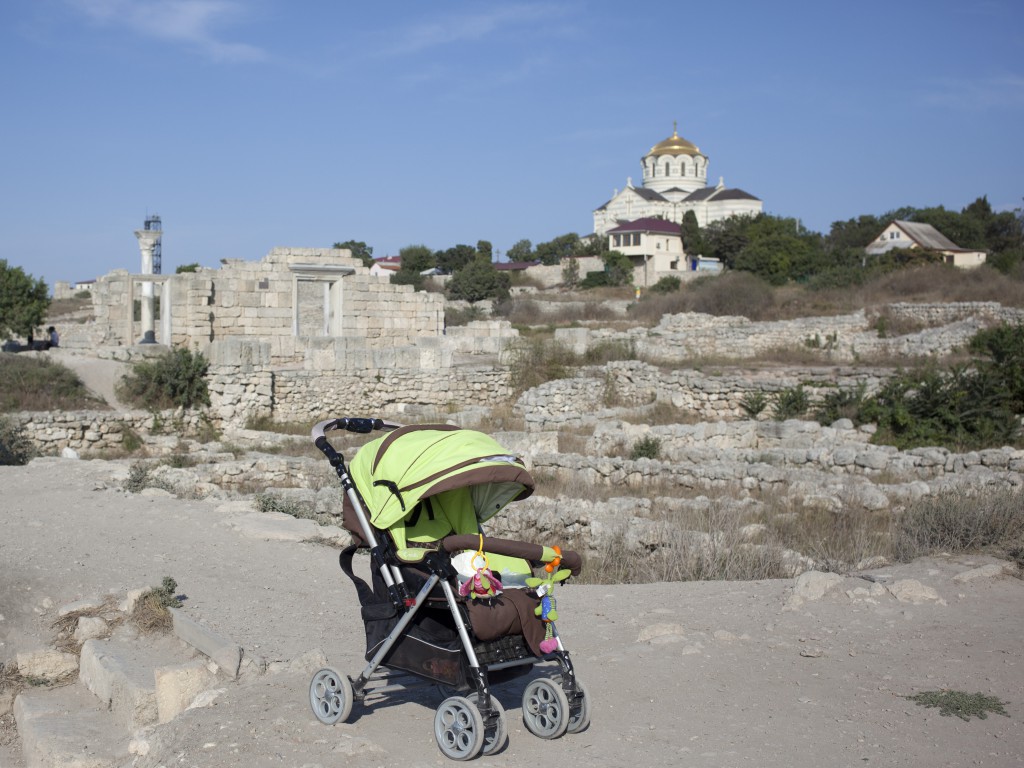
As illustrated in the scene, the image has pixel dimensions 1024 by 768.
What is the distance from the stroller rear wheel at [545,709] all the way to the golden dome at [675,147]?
93840mm

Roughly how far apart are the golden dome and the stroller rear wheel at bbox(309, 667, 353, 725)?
93865 mm

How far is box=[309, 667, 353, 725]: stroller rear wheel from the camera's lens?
395cm

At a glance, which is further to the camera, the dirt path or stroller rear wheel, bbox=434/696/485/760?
the dirt path

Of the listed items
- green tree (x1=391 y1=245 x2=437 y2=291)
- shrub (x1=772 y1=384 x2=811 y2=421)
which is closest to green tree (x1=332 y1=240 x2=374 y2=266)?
green tree (x1=391 y1=245 x2=437 y2=291)

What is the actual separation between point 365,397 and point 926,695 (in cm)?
1500

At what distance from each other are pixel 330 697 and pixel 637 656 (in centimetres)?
169

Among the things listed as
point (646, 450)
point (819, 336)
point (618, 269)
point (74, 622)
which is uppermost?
point (618, 269)

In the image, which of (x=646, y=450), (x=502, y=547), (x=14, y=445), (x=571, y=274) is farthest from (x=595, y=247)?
(x=502, y=547)

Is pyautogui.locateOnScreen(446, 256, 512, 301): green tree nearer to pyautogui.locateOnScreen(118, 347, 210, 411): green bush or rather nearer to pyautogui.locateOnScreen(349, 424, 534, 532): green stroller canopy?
pyautogui.locateOnScreen(118, 347, 210, 411): green bush

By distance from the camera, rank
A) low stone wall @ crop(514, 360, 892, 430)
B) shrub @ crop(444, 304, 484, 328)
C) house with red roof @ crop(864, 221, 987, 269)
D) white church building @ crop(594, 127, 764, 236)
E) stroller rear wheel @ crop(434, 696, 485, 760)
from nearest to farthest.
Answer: stroller rear wheel @ crop(434, 696, 485, 760) < low stone wall @ crop(514, 360, 892, 430) < shrub @ crop(444, 304, 484, 328) < house with red roof @ crop(864, 221, 987, 269) < white church building @ crop(594, 127, 764, 236)

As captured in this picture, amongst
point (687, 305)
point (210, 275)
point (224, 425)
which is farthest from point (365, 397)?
point (687, 305)

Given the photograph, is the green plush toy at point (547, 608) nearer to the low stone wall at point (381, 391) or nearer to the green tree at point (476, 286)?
the low stone wall at point (381, 391)

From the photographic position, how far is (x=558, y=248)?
73875 millimetres

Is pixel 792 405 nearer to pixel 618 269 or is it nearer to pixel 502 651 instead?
pixel 502 651
